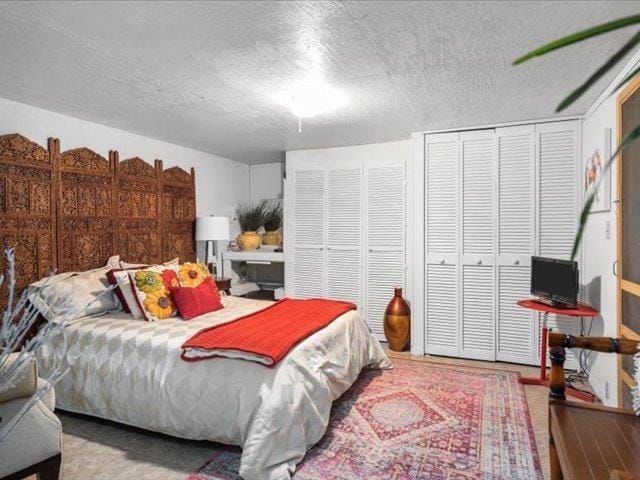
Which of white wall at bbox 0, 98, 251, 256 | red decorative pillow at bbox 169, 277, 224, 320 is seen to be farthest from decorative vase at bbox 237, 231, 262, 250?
red decorative pillow at bbox 169, 277, 224, 320

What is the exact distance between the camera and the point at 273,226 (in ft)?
18.3

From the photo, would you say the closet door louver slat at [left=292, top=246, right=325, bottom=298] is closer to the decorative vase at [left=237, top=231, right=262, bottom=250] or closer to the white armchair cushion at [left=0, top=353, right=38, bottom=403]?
the decorative vase at [left=237, top=231, right=262, bottom=250]

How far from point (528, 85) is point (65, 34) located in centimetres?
280

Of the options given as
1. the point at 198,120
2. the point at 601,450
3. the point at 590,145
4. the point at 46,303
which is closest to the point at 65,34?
the point at 198,120

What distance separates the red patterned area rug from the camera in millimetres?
2197

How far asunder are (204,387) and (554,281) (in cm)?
278

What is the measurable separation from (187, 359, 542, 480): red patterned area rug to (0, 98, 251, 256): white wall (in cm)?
274

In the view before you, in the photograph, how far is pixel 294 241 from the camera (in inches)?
195

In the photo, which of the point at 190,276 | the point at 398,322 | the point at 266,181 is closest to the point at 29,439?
the point at 190,276

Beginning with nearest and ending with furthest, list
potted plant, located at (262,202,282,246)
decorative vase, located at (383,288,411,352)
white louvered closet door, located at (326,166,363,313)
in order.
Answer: decorative vase, located at (383,288,411,352)
white louvered closet door, located at (326,166,363,313)
potted plant, located at (262,202,282,246)

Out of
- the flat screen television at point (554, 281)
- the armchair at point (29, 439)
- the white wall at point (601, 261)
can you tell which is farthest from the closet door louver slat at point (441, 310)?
the armchair at point (29, 439)

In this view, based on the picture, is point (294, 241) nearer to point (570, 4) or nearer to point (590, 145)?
point (590, 145)

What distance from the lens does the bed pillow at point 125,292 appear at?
3.06 meters

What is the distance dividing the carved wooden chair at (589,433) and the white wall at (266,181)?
4361mm
